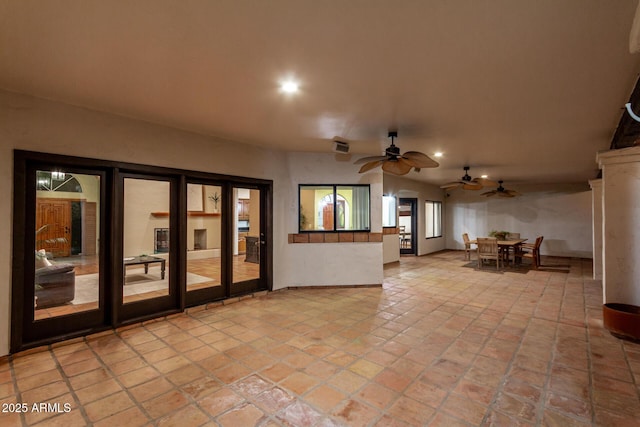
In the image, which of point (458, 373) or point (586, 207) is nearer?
point (458, 373)

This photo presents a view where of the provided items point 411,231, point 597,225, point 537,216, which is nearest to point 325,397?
point 597,225

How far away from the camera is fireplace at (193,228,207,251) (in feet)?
14.6

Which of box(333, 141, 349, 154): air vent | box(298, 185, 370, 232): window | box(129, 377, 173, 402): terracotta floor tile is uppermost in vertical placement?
box(333, 141, 349, 154): air vent

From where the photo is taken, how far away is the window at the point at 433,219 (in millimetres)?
10648

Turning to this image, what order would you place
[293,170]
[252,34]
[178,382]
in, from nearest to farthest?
[252,34]
[178,382]
[293,170]

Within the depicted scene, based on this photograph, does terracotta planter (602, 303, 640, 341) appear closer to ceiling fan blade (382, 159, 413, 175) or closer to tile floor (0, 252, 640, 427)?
tile floor (0, 252, 640, 427)

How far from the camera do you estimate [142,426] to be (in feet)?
6.36

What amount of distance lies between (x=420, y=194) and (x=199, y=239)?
756 cm

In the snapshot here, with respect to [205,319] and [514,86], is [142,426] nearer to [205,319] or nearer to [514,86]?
[205,319]

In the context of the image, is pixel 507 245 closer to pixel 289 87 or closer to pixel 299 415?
pixel 289 87

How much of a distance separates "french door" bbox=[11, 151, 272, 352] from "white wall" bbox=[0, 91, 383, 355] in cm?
9

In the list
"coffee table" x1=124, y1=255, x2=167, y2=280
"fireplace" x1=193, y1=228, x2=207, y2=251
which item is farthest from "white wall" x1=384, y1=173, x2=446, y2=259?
"coffee table" x1=124, y1=255, x2=167, y2=280

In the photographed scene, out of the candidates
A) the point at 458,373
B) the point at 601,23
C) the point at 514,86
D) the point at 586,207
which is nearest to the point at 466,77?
the point at 514,86

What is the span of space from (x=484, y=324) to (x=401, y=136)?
8.98ft
